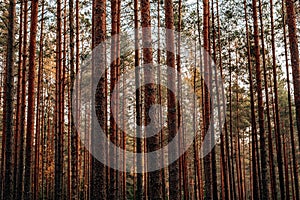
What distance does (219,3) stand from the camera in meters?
15.3

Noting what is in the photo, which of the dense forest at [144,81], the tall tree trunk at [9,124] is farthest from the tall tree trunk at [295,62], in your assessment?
the tall tree trunk at [9,124]

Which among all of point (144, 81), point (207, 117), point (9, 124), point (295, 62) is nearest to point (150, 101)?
point (144, 81)

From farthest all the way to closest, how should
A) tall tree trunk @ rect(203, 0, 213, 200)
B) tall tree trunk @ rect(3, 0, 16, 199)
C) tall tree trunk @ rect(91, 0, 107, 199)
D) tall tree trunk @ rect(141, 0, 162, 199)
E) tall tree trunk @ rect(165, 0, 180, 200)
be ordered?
tall tree trunk @ rect(203, 0, 213, 200) < tall tree trunk @ rect(3, 0, 16, 199) < tall tree trunk @ rect(165, 0, 180, 200) < tall tree trunk @ rect(141, 0, 162, 199) < tall tree trunk @ rect(91, 0, 107, 199)

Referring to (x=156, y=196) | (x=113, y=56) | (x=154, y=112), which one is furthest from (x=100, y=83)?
(x=113, y=56)

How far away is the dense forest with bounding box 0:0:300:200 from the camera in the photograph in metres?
7.31

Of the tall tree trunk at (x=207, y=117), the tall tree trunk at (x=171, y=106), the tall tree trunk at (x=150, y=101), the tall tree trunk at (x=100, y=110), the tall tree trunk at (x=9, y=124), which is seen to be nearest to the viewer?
the tall tree trunk at (x=100, y=110)

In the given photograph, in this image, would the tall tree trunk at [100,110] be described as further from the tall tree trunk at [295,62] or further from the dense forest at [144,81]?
the tall tree trunk at [295,62]

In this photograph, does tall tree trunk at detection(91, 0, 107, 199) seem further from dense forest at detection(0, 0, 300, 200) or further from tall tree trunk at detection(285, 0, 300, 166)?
tall tree trunk at detection(285, 0, 300, 166)

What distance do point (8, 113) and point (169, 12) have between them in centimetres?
460

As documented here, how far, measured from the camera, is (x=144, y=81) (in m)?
7.09

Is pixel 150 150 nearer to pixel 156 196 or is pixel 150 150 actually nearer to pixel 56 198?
pixel 156 196

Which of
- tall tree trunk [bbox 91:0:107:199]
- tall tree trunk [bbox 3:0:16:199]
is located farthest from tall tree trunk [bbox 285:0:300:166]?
tall tree trunk [bbox 3:0:16:199]

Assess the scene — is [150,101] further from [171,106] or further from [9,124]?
[9,124]

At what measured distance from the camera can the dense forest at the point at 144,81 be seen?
7309 mm
